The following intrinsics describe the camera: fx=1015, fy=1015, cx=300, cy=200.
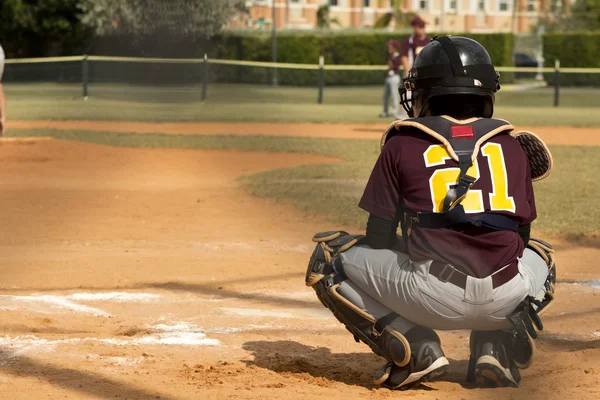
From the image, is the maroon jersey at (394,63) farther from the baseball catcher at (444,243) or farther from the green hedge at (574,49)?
the green hedge at (574,49)

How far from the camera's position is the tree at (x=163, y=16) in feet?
114

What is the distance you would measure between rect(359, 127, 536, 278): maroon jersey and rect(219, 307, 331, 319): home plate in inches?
68.1

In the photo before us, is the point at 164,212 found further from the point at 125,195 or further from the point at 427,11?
the point at 427,11

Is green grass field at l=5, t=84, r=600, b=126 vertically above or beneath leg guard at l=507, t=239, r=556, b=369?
beneath

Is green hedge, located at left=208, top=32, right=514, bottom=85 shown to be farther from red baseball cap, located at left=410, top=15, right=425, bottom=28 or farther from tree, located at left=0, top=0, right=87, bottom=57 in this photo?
red baseball cap, located at left=410, top=15, right=425, bottom=28

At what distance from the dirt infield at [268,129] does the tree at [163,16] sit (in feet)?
42.9

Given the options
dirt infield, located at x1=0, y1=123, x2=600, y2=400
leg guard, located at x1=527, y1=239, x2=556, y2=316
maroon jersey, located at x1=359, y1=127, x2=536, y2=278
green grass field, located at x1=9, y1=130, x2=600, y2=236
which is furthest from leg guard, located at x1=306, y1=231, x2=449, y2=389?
green grass field, located at x1=9, y1=130, x2=600, y2=236

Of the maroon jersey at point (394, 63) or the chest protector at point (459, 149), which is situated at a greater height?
the chest protector at point (459, 149)

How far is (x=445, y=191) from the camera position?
13.1 feet

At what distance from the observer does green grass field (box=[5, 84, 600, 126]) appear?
24.4 m

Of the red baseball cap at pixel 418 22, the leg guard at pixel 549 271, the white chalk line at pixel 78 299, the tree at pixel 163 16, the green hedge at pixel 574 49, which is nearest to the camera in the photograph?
the leg guard at pixel 549 271

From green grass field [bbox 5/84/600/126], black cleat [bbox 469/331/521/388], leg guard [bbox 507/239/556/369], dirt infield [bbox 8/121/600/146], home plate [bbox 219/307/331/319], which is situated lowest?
green grass field [bbox 5/84/600/126]

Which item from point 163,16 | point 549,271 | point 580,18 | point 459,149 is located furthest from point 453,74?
point 580,18

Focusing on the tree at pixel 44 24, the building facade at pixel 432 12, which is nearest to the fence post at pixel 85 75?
the tree at pixel 44 24
